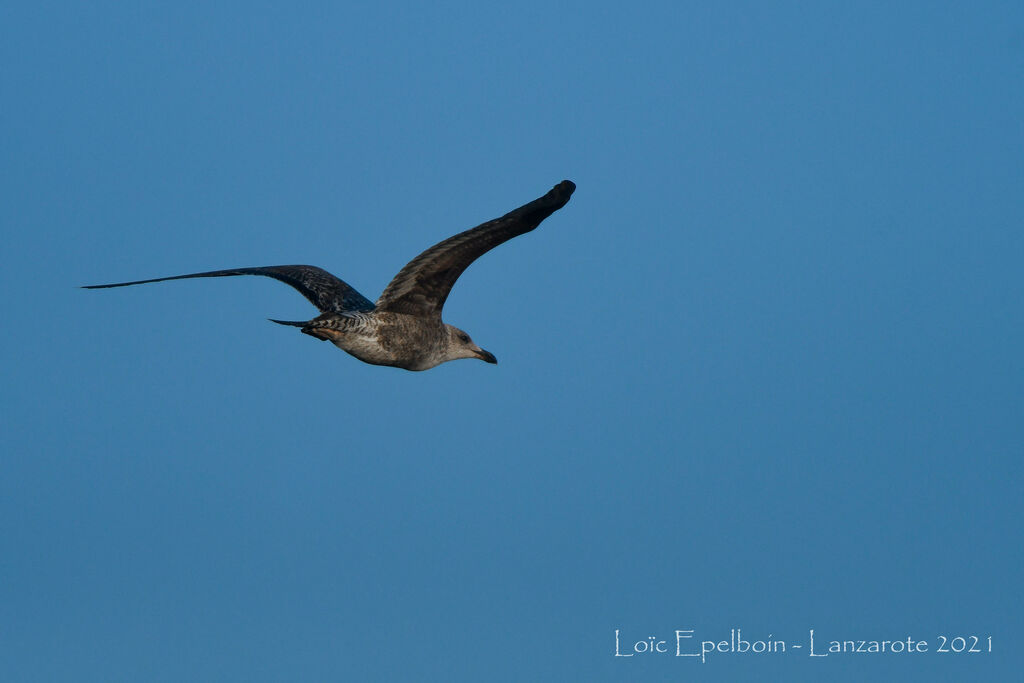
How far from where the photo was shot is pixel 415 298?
18.5m

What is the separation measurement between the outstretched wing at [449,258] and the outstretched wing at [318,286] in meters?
0.95

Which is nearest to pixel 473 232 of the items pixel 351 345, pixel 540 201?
pixel 540 201

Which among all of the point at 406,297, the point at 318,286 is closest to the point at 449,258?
the point at 406,297

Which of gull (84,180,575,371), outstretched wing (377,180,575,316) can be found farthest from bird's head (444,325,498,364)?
outstretched wing (377,180,575,316)

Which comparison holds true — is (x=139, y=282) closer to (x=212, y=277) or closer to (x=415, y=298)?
(x=212, y=277)

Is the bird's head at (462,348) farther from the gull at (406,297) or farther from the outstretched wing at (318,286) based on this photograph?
the outstretched wing at (318,286)

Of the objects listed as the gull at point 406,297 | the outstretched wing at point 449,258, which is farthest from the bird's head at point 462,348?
the outstretched wing at point 449,258

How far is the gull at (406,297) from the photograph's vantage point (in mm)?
16766

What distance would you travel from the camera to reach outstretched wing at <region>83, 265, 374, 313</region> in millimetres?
18703

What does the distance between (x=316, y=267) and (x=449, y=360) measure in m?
Result: 2.66

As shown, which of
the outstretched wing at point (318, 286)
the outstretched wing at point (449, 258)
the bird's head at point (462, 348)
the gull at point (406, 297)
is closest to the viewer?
the outstretched wing at point (449, 258)

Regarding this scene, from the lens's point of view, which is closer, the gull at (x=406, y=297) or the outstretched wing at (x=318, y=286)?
the gull at (x=406, y=297)

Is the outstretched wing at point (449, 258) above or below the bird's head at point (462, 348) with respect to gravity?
above

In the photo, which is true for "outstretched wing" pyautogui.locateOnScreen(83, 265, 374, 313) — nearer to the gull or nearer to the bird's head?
the gull
